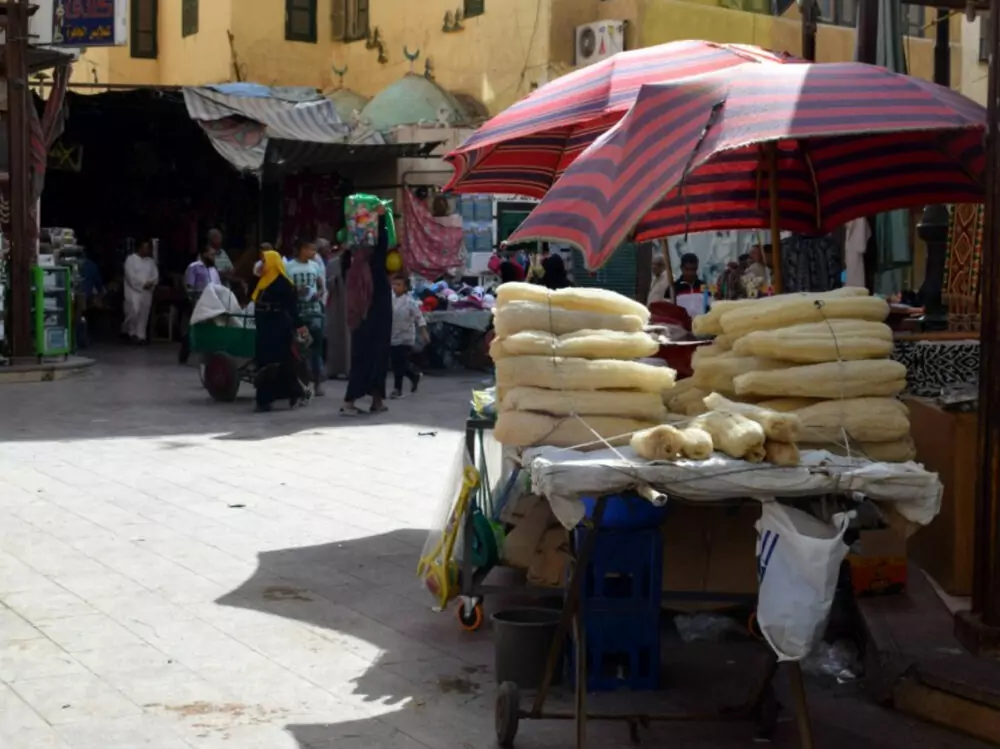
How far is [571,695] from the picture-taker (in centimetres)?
553

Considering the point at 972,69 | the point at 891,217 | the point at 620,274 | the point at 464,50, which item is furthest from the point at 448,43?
the point at 891,217

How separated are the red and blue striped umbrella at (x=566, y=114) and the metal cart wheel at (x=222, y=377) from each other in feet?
23.2

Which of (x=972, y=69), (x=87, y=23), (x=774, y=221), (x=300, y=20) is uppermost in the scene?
(x=300, y=20)

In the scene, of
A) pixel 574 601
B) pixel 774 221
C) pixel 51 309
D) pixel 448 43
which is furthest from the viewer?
pixel 448 43

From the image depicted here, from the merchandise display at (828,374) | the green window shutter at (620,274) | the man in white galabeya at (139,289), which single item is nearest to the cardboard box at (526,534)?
the merchandise display at (828,374)

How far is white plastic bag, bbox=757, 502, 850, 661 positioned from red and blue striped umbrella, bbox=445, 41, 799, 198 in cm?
293

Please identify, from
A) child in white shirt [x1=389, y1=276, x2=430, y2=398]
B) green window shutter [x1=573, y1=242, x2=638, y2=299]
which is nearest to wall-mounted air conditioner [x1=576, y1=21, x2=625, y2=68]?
green window shutter [x1=573, y1=242, x2=638, y2=299]

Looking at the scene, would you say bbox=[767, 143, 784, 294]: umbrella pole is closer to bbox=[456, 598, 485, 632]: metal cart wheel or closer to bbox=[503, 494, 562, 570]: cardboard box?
bbox=[503, 494, 562, 570]: cardboard box

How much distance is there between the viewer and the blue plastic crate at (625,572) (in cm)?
532

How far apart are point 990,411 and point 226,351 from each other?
439 inches

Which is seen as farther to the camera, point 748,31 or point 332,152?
point 748,31

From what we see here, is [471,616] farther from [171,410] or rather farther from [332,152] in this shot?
[332,152]

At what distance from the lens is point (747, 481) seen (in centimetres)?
418

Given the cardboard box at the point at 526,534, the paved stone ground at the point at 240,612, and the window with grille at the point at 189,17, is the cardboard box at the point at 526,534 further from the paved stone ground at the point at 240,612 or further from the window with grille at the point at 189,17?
the window with grille at the point at 189,17
